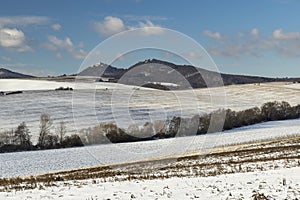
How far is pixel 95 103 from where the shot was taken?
9350 centimetres

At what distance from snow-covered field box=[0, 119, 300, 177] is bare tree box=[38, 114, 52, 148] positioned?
789 cm

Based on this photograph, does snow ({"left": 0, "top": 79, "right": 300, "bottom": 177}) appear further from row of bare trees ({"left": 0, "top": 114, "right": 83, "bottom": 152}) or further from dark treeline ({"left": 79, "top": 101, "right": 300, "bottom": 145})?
row of bare trees ({"left": 0, "top": 114, "right": 83, "bottom": 152})

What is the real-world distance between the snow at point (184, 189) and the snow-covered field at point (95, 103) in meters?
48.3

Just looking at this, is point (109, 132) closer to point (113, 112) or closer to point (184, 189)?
point (113, 112)

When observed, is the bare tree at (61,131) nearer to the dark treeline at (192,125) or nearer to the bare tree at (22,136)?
the dark treeline at (192,125)

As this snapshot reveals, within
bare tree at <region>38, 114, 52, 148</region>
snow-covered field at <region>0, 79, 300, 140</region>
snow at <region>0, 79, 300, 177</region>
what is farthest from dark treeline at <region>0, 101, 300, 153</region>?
snow-covered field at <region>0, 79, 300, 140</region>

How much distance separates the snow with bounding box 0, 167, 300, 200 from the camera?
43.6 feet

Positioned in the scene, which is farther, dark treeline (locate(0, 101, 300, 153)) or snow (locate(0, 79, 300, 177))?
dark treeline (locate(0, 101, 300, 153))

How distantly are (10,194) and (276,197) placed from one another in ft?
29.0

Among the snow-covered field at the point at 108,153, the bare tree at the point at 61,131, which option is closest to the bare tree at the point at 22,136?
the bare tree at the point at 61,131

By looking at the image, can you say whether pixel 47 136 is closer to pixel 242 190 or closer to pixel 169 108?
pixel 169 108

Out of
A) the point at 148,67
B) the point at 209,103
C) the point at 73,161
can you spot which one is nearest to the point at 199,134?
the point at 209,103

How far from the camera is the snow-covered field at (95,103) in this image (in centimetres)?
7588

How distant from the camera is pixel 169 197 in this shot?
13.2 m
